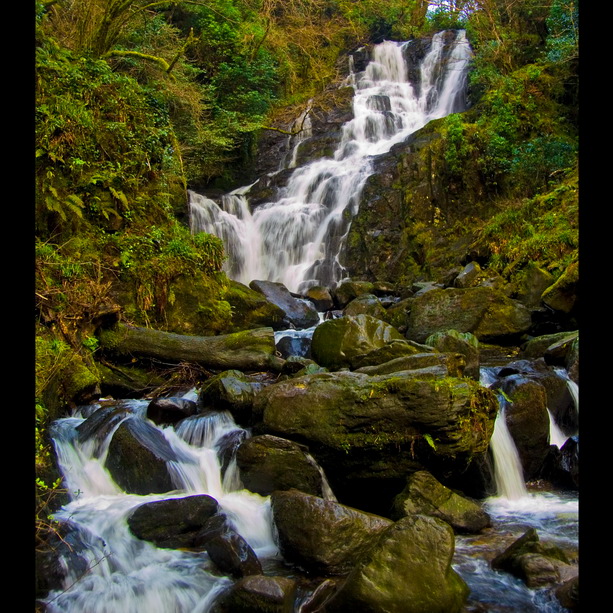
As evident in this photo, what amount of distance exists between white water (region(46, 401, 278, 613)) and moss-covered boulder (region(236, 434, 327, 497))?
0.15 m

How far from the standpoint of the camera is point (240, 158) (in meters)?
22.0

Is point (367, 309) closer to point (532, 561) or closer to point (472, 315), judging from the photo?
point (472, 315)

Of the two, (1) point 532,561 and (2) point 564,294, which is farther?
(2) point 564,294

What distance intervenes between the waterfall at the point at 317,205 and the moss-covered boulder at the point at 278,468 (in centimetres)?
1089

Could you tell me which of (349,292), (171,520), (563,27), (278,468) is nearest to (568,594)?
(278,468)

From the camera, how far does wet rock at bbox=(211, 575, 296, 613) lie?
12.4 ft

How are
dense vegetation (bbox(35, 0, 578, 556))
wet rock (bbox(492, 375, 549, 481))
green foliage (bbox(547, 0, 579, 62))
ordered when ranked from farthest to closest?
green foliage (bbox(547, 0, 579, 62)), dense vegetation (bbox(35, 0, 578, 556)), wet rock (bbox(492, 375, 549, 481))

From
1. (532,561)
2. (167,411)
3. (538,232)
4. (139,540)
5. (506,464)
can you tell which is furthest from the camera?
(538,232)

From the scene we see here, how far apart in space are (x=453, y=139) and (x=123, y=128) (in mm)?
10755

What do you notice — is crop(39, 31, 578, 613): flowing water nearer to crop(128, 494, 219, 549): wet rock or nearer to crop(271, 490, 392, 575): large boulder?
crop(128, 494, 219, 549): wet rock

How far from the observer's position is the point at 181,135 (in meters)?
18.1

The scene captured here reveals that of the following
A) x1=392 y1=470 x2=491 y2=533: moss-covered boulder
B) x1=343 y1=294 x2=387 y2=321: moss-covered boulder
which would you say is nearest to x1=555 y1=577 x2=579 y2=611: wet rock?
x1=392 y1=470 x2=491 y2=533: moss-covered boulder

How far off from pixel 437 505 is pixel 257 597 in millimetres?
2094

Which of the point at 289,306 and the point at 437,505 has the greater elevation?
the point at 289,306
